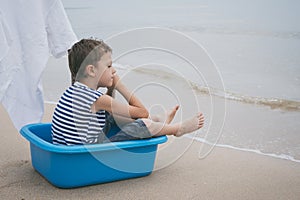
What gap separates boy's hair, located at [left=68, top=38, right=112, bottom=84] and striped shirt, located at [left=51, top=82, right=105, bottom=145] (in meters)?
0.11

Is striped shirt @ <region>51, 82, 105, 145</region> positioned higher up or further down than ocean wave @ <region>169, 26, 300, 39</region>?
higher up

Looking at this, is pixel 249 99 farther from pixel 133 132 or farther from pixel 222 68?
pixel 133 132

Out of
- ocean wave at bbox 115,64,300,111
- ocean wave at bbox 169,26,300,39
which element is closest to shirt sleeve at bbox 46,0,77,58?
ocean wave at bbox 115,64,300,111

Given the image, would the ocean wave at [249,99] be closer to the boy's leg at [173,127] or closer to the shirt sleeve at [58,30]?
the shirt sleeve at [58,30]

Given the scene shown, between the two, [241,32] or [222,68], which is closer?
[222,68]

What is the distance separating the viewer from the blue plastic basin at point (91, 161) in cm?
219

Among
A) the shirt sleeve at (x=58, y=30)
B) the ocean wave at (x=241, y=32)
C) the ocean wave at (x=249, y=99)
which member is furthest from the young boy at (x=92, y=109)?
the ocean wave at (x=241, y=32)

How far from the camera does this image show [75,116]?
233 cm

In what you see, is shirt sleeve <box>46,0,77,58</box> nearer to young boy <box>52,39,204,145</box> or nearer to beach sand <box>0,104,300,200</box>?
young boy <box>52,39,204,145</box>

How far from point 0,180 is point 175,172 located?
0.87 meters

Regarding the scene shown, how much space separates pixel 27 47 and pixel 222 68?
126 inches

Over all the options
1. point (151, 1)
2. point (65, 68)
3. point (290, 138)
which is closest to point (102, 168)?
point (290, 138)

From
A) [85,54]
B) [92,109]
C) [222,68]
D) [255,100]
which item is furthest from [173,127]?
[222,68]

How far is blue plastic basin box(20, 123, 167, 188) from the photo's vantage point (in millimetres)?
2188
